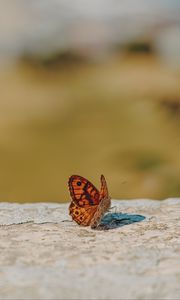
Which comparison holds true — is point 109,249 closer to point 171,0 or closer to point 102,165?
point 102,165

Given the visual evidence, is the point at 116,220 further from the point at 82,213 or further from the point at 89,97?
the point at 89,97

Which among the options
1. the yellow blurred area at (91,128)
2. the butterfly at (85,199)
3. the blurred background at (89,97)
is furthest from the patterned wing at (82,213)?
the blurred background at (89,97)

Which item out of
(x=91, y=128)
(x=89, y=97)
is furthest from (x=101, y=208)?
(x=89, y=97)

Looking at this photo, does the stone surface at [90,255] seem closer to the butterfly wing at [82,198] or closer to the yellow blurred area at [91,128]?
the butterfly wing at [82,198]

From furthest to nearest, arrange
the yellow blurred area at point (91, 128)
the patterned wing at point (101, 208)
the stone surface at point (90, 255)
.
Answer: the yellow blurred area at point (91, 128)
the patterned wing at point (101, 208)
the stone surface at point (90, 255)

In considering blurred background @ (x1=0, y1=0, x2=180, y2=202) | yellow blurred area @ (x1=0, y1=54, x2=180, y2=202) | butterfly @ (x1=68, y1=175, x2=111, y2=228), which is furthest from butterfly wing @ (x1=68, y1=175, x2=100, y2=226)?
blurred background @ (x1=0, y1=0, x2=180, y2=202)

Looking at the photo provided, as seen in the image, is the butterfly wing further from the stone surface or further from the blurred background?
the blurred background
